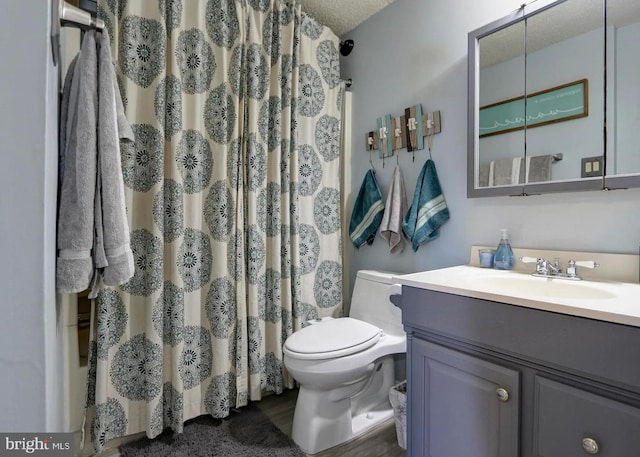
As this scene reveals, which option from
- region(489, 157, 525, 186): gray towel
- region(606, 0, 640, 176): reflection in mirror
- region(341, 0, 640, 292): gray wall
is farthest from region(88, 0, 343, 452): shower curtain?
region(606, 0, 640, 176): reflection in mirror

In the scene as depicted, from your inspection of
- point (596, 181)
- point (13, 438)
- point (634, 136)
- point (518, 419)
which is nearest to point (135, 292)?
point (13, 438)

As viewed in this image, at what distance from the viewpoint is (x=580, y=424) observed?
2.49 feet

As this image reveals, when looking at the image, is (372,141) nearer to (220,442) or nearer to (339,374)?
(339,374)

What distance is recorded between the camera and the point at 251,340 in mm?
1681

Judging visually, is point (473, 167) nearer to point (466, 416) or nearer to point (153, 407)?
point (466, 416)

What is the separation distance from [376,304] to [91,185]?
4.66 ft

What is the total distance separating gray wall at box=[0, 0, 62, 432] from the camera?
0.38m

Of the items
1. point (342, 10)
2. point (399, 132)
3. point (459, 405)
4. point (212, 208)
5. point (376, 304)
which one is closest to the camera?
point (459, 405)

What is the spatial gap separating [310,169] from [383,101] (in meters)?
0.64

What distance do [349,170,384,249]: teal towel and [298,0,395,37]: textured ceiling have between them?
41.1 inches

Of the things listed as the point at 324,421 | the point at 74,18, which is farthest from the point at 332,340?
the point at 74,18

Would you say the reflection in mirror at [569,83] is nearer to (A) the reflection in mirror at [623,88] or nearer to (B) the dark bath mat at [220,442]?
(A) the reflection in mirror at [623,88]

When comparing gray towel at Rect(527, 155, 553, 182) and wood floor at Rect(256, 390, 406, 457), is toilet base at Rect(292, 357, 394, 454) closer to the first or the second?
wood floor at Rect(256, 390, 406, 457)

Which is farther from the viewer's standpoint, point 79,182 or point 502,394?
point 502,394
